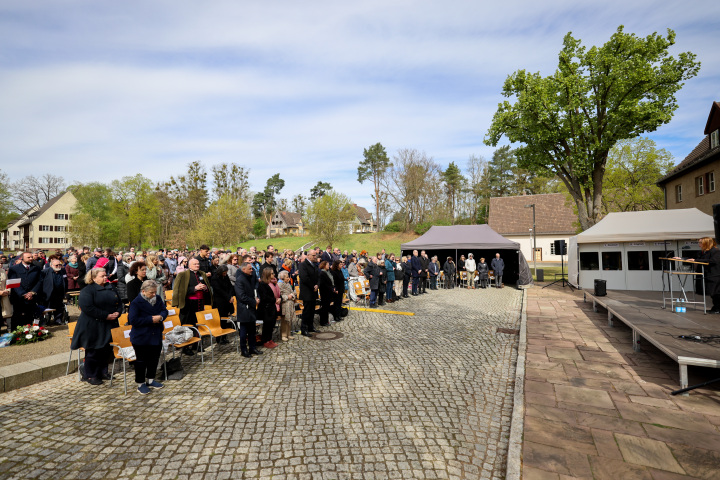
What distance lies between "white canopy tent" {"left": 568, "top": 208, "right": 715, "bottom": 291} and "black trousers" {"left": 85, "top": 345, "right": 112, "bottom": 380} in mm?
15565

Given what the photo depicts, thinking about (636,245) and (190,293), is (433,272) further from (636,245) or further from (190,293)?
(190,293)

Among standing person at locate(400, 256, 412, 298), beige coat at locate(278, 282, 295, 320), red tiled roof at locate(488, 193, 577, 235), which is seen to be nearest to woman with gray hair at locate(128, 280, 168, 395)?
beige coat at locate(278, 282, 295, 320)

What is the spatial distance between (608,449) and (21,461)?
5.54 m

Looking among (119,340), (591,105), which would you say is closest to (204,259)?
(119,340)

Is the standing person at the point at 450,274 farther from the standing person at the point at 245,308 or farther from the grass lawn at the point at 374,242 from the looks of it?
the grass lawn at the point at 374,242

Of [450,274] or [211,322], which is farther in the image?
[450,274]

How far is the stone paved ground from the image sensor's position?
3.23 meters

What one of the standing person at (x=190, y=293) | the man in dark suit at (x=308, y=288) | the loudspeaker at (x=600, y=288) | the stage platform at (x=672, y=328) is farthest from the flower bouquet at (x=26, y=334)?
the loudspeaker at (x=600, y=288)

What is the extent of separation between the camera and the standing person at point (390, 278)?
Answer: 12.6 m

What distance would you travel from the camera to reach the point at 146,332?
487 cm

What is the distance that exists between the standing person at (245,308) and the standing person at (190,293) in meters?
0.84

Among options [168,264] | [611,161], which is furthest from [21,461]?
[611,161]

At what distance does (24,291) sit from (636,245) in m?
18.7

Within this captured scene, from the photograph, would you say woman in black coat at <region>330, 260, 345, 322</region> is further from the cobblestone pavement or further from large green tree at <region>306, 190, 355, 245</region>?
large green tree at <region>306, 190, 355, 245</region>
